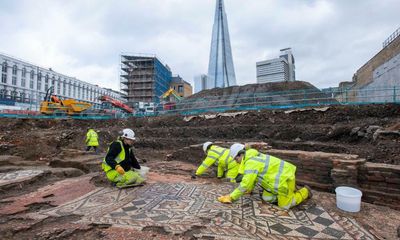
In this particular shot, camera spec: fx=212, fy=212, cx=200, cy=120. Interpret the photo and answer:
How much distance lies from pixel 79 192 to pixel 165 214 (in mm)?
2332

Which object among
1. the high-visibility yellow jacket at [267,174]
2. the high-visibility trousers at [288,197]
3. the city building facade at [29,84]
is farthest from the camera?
the city building facade at [29,84]

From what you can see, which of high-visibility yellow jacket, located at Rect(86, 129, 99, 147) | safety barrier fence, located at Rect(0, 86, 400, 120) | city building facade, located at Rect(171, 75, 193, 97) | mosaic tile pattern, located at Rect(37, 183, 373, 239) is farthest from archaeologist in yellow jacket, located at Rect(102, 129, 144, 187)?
city building facade, located at Rect(171, 75, 193, 97)

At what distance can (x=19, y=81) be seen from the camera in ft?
151

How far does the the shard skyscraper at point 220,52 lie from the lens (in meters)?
36.7

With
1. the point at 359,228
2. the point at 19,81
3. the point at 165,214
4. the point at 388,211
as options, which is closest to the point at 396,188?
the point at 388,211

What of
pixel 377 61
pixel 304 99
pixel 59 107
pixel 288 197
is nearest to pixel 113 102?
pixel 59 107

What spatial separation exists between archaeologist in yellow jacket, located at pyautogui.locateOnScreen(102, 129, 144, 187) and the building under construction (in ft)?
125

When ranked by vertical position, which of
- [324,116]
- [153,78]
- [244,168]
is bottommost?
[244,168]

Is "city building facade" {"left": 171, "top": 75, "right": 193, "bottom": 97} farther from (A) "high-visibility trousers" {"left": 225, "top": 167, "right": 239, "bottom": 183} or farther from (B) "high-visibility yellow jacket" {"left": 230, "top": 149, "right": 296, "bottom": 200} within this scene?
(B) "high-visibility yellow jacket" {"left": 230, "top": 149, "right": 296, "bottom": 200}

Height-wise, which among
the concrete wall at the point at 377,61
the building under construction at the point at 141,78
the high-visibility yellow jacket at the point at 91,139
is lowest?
the high-visibility yellow jacket at the point at 91,139

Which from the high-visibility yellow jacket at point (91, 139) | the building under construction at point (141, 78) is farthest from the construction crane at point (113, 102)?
the building under construction at point (141, 78)

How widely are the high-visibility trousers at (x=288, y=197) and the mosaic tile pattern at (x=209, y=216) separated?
0.10 metres

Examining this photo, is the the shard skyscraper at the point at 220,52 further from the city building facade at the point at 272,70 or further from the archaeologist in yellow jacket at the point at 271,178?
the archaeologist in yellow jacket at the point at 271,178

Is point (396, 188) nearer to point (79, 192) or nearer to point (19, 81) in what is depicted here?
point (79, 192)
